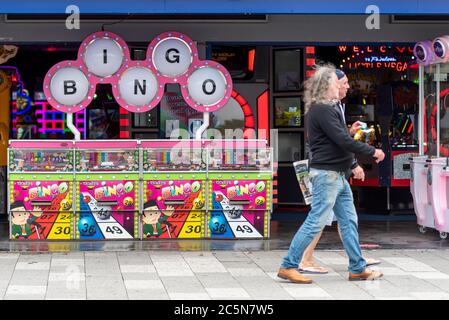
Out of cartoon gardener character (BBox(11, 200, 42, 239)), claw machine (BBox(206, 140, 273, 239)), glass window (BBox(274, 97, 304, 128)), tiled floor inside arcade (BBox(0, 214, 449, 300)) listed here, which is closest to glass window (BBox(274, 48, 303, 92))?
glass window (BBox(274, 97, 304, 128))

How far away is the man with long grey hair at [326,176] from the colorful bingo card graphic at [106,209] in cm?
289

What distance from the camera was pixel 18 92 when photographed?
1293 cm

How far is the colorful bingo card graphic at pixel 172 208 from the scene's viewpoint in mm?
9898

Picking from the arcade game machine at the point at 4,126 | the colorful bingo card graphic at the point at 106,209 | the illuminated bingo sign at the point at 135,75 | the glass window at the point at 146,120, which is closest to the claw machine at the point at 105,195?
the colorful bingo card graphic at the point at 106,209

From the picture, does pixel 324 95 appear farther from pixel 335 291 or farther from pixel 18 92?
pixel 18 92

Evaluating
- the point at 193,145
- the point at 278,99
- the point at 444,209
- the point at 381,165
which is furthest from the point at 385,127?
the point at 193,145

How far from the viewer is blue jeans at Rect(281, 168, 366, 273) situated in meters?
7.42

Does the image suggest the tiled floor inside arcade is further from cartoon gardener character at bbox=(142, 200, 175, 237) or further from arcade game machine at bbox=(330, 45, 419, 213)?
arcade game machine at bbox=(330, 45, 419, 213)

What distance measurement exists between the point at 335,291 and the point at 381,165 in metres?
5.88

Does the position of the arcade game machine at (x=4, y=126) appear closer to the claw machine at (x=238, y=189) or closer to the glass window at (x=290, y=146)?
the claw machine at (x=238, y=189)

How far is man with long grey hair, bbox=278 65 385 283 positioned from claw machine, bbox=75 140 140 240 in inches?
114

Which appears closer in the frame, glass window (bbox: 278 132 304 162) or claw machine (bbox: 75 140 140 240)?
claw machine (bbox: 75 140 140 240)

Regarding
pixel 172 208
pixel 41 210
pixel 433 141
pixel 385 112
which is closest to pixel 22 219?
pixel 41 210

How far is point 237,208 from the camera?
32.8 feet
